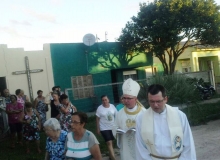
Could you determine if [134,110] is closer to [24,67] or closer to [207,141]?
[207,141]

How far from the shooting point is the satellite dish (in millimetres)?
18939

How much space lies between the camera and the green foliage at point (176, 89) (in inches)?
530

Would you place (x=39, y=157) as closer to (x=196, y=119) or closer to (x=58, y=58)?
(x=196, y=119)

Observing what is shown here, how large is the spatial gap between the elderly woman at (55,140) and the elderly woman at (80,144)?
0.23 metres

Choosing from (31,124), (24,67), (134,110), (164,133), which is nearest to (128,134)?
(134,110)

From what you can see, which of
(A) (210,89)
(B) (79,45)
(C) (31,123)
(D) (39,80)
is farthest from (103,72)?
(C) (31,123)

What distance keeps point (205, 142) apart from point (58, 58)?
10567 mm

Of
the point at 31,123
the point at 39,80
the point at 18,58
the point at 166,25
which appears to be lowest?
the point at 31,123

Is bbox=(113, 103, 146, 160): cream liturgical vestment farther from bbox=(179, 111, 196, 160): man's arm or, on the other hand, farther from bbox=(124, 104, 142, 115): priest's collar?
bbox=(179, 111, 196, 160): man's arm

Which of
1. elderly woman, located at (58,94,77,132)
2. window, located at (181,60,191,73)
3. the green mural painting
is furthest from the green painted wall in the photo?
elderly woman, located at (58,94,77,132)

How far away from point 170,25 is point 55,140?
16281mm

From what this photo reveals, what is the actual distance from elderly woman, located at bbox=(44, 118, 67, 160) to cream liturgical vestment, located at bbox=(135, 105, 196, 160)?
3.78ft

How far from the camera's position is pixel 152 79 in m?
13.9

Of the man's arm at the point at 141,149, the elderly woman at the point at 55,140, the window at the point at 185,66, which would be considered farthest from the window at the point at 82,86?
the window at the point at 185,66
